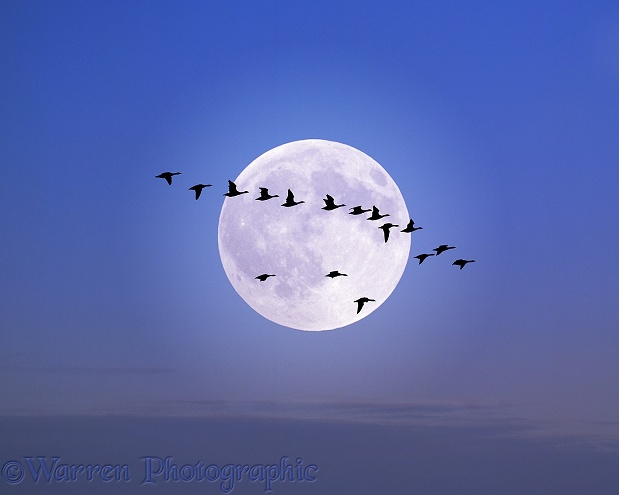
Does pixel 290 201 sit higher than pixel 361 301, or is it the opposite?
→ pixel 290 201

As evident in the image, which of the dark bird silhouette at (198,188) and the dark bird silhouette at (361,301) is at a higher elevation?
the dark bird silhouette at (198,188)

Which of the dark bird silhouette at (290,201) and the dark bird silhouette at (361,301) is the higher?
the dark bird silhouette at (290,201)

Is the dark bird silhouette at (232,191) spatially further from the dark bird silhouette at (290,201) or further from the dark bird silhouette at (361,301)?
the dark bird silhouette at (361,301)

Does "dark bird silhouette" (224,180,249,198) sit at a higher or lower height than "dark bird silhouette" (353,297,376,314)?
higher

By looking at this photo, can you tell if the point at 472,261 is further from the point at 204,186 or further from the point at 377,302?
the point at 204,186

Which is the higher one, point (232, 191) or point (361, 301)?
point (232, 191)

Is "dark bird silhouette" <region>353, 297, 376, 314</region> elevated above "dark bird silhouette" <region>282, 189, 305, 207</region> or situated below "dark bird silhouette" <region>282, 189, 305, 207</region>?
below

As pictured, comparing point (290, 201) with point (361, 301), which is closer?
point (290, 201)

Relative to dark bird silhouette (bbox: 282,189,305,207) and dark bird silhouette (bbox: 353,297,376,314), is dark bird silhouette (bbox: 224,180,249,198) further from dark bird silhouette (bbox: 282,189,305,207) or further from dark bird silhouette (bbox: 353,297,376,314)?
dark bird silhouette (bbox: 353,297,376,314)

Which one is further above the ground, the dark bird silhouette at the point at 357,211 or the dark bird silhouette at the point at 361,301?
the dark bird silhouette at the point at 357,211

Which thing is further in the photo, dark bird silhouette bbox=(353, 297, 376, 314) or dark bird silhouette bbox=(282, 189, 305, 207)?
dark bird silhouette bbox=(353, 297, 376, 314)

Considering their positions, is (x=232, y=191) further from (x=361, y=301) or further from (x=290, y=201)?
(x=361, y=301)

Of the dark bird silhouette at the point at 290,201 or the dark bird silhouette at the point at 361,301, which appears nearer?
the dark bird silhouette at the point at 290,201

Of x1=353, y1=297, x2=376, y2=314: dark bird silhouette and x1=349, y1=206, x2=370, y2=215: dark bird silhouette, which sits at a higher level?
x1=349, y1=206, x2=370, y2=215: dark bird silhouette
